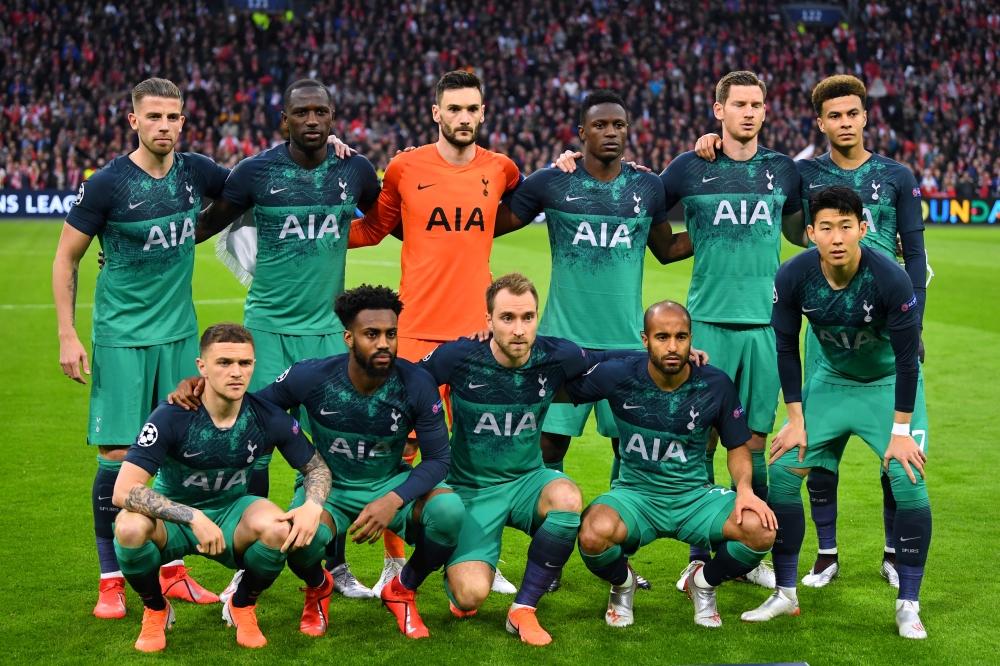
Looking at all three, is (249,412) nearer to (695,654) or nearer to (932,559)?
(695,654)

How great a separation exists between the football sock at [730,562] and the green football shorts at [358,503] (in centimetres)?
133

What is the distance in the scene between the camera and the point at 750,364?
19.1 ft

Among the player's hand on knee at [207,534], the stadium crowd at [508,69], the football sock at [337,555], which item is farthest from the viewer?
the stadium crowd at [508,69]

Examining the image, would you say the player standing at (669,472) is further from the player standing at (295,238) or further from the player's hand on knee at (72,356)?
the player's hand on knee at (72,356)

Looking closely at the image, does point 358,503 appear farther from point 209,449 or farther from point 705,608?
point 705,608

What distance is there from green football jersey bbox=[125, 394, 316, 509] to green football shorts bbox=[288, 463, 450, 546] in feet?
0.93

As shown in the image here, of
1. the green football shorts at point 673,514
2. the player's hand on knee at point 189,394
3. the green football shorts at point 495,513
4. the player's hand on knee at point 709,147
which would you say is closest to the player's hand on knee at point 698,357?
the green football shorts at point 673,514

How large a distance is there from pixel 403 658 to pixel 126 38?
33.0 meters

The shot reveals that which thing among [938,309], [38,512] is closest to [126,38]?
[938,309]

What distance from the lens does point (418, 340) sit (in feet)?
Result: 19.5

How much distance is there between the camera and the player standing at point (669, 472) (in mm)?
5043

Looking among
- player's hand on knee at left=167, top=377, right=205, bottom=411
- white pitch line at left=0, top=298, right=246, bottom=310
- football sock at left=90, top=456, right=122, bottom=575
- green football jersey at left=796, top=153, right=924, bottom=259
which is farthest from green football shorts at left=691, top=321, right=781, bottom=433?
white pitch line at left=0, top=298, right=246, bottom=310

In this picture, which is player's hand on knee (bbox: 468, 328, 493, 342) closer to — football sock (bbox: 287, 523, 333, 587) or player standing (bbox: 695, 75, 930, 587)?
football sock (bbox: 287, 523, 333, 587)

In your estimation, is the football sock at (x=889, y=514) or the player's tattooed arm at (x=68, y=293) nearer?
the player's tattooed arm at (x=68, y=293)
